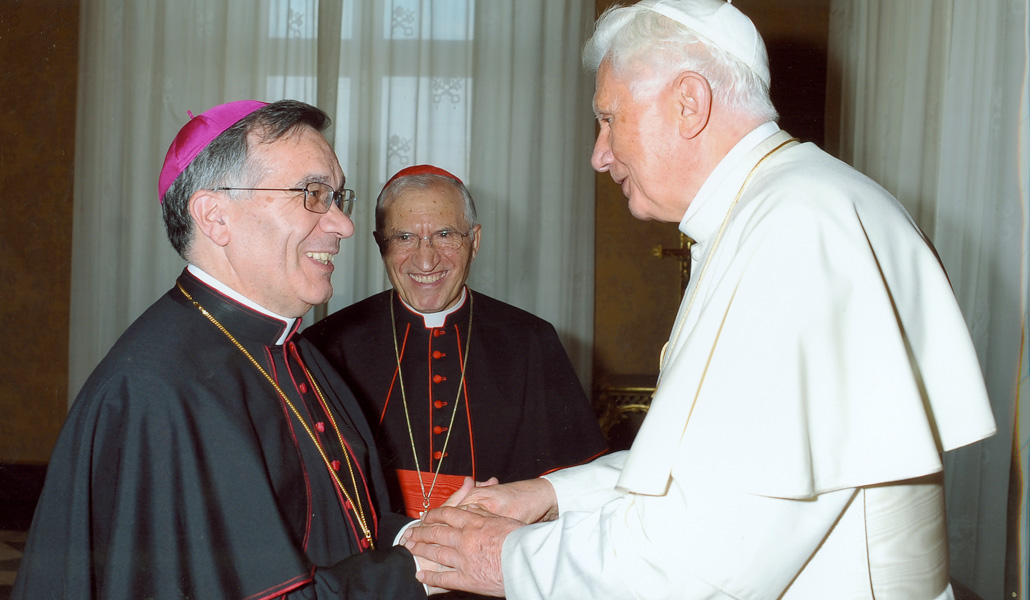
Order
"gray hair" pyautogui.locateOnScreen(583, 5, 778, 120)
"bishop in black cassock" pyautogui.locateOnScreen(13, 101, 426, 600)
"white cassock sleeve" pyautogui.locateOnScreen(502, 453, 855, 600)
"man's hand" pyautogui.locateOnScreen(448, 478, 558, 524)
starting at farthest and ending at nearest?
"man's hand" pyautogui.locateOnScreen(448, 478, 558, 524) → "gray hair" pyautogui.locateOnScreen(583, 5, 778, 120) → "bishop in black cassock" pyautogui.locateOnScreen(13, 101, 426, 600) → "white cassock sleeve" pyautogui.locateOnScreen(502, 453, 855, 600)

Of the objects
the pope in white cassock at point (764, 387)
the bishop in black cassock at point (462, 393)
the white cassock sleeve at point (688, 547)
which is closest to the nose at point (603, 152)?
the pope in white cassock at point (764, 387)

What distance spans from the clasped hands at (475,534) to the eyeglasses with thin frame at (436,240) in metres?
1.45

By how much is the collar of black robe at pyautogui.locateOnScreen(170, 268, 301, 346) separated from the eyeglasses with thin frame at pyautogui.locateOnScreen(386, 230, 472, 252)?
57.8 inches

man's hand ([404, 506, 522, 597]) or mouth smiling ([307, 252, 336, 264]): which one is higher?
mouth smiling ([307, 252, 336, 264])

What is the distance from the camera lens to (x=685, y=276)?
5891mm

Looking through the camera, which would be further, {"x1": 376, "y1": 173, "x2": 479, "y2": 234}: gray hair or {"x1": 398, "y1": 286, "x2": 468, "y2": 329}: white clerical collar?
{"x1": 398, "y1": 286, "x2": 468, "y2": 329}: white clerical collar

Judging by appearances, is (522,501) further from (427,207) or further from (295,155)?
(427,207)

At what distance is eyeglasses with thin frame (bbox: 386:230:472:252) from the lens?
11.4ft

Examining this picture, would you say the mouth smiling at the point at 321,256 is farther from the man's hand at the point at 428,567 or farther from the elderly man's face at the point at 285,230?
the man's hand at the point at 428,567

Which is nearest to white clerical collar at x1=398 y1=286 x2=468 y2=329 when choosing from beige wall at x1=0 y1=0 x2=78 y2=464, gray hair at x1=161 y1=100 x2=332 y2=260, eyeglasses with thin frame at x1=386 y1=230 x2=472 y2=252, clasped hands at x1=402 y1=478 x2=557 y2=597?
eyeglasses with thin frame at x1=386 y1=230 x2=472 y2=252

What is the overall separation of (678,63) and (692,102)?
95 millimetres

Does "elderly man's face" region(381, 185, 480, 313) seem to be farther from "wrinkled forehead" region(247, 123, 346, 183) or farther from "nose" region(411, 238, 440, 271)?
"wrinkled forehead" region(247, 123, 346, 183)

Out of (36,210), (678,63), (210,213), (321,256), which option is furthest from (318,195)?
(36,210)

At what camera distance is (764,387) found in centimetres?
138
